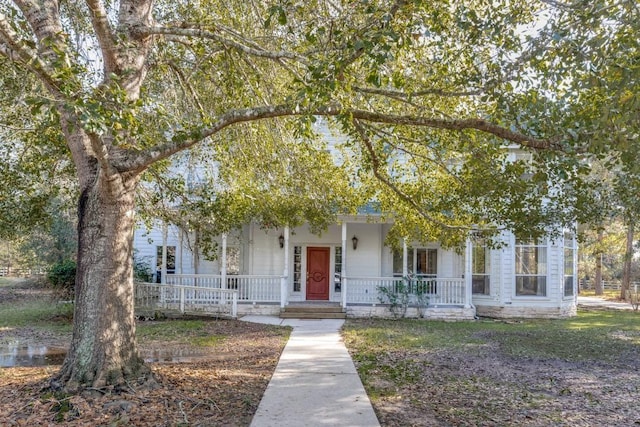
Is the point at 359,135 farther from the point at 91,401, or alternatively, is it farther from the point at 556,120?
the point at 91,401

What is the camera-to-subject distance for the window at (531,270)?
55.2 feet

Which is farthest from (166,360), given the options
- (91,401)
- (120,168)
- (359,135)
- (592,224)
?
(592,224)

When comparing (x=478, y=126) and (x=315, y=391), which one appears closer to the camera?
(x=478, y=126)

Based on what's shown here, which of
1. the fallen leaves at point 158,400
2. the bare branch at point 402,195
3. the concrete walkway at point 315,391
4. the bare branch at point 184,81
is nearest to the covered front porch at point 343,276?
the concrete walkway at point 315,391

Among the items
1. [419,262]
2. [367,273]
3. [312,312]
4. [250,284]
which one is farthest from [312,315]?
[419,262]

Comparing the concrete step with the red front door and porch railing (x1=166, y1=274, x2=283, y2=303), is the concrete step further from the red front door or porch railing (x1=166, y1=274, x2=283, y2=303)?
the red front door

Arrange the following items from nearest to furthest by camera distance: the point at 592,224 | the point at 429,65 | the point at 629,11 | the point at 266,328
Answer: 1. the point at 629,11
2. the point at 429,65
3. the point at 592,224
4. the point at 266,328

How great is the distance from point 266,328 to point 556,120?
9.42 m

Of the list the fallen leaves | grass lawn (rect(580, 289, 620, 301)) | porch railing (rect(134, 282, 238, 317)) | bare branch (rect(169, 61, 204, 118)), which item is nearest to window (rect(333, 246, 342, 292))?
porch railing (rect(134, 282, 238, 317))

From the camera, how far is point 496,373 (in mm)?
8203

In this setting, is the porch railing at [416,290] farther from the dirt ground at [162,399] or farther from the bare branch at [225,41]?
the bare branch at [225,41]

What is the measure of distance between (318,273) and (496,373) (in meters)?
10.1

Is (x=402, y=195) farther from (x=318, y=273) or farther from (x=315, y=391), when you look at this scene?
(x=318, y=273)

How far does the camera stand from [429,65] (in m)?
7.34
